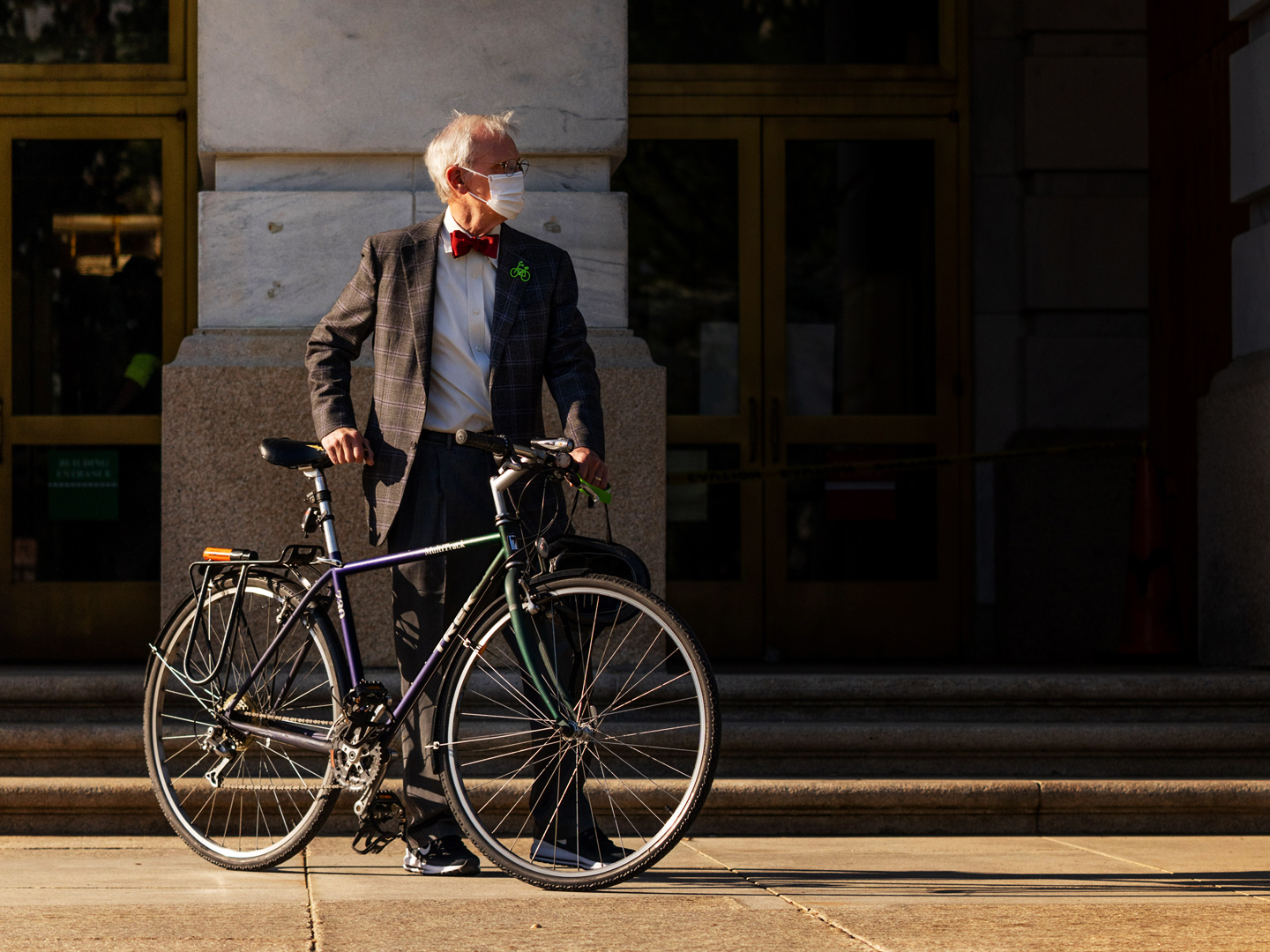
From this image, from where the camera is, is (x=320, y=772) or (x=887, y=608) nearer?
(x=320, y=772)

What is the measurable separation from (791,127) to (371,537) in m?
4.34

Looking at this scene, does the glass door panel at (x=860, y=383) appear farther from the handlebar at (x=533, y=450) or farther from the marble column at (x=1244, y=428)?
the handlebar at (x=533, y=450)

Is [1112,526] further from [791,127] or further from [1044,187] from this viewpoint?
[791,127]

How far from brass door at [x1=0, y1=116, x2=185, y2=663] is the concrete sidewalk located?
8.53ft

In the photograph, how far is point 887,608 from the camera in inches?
324

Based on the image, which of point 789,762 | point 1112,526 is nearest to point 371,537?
point 789,762

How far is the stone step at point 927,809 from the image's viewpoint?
17.1ft

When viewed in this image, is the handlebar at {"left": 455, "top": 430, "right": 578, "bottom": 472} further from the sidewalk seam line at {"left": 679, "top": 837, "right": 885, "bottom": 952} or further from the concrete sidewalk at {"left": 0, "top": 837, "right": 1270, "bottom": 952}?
the sidewalk seam line at {"left": 679, "top": 837, "right": 885, "bottom": 952}

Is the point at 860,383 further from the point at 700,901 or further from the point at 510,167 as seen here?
the point at 700,901

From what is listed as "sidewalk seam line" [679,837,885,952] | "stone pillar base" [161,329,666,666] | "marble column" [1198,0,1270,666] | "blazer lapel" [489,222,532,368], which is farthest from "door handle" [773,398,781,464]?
"blazer lapel" [489,222,532,368]

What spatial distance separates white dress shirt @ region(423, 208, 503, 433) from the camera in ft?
15.0

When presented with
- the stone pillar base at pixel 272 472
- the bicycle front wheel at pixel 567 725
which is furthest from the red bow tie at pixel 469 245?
the stone pillar base at pixel 272 472

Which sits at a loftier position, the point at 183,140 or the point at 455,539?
the point at 183,140

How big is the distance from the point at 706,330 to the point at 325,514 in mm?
4029
